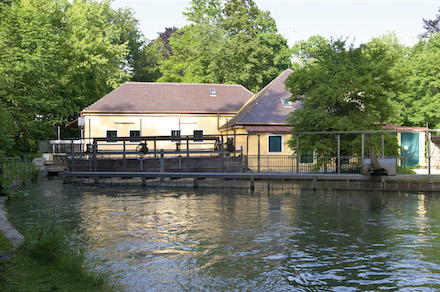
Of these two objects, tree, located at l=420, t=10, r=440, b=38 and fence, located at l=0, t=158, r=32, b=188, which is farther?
tree, located at l=420, t=10, r=440, b=38

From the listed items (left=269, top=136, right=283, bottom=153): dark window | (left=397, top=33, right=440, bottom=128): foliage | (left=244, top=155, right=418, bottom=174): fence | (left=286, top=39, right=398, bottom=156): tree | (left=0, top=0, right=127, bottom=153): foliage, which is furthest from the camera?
(left=397, top=33, right=440, bottom=128): foliage

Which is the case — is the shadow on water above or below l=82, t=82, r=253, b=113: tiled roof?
below

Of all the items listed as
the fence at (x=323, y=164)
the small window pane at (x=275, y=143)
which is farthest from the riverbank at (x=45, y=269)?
the small window pane at (x=275, y=143)

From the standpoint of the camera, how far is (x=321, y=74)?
24203mm

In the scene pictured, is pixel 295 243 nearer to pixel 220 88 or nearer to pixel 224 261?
pixel 224 261

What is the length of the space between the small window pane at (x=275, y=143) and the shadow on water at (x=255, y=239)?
1547 centimetres

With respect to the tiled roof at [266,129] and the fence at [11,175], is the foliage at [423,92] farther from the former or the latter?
the fence at [11,175]

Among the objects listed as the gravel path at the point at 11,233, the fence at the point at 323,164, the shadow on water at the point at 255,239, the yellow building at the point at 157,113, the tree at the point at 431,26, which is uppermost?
the tree at the point at 431,26

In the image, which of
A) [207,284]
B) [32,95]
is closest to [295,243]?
[207,284]

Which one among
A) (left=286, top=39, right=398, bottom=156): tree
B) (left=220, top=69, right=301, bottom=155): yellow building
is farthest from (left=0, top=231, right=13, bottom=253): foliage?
(left=220, top=69, right=301, bottom=155): yellow building

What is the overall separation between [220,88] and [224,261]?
37146 mm

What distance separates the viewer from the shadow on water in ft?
26.2

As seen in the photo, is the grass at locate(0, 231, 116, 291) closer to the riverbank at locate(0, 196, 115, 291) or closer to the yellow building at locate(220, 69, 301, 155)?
the riverbank at locate(0, 196, 115, 291)

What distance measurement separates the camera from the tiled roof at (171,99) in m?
40.3
